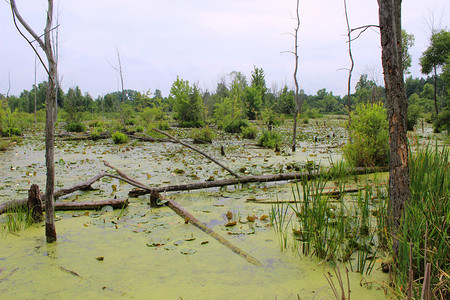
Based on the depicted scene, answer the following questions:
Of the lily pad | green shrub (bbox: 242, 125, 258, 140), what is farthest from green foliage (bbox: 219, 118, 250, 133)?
the lily pad

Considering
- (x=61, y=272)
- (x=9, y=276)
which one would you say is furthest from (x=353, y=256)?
(x=9, y=276)

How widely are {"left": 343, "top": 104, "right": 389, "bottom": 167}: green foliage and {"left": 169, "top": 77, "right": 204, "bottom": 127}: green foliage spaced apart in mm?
19102

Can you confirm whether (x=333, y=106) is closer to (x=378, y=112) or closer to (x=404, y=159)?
(x=378, y=112)

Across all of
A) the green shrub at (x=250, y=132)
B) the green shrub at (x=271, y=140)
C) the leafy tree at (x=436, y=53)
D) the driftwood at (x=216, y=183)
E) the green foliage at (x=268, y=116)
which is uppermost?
the leafy tree at (x=436, y=53)

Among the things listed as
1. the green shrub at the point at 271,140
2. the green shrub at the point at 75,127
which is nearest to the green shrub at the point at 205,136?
the green shrub at the point at 271,140

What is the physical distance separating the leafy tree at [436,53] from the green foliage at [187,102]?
16.9 metres

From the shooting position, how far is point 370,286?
2.16 m

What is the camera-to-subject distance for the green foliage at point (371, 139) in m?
6.25

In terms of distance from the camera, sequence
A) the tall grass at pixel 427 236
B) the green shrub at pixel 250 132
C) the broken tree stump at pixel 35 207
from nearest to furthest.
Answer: the tall grass at pixel 427 236
the broken tree stump at pixel 35 207
the green shrub at pixel 250 132

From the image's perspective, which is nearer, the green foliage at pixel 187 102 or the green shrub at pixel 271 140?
the green shrub at pixel 271 140

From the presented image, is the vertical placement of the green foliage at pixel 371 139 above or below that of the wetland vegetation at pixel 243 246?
above

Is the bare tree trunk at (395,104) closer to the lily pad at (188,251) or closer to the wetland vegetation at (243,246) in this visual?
the wetland vegetation at (243,246)

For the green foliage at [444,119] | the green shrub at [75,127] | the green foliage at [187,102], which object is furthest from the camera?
the green foliage at [187,102]

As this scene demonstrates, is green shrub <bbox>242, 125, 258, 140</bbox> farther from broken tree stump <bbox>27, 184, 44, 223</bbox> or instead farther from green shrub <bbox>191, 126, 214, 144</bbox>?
broken tree stump <bbox>27, 184, 44, 223</bbox>
